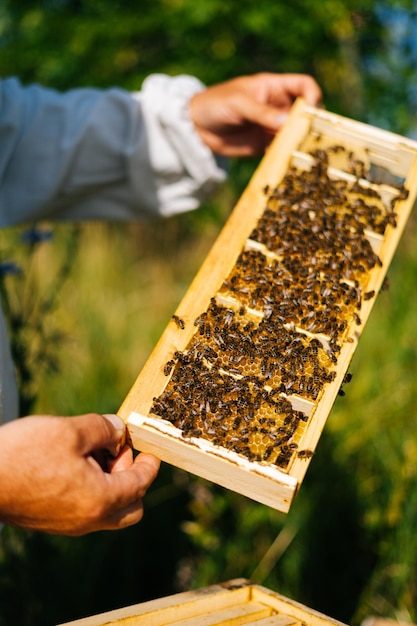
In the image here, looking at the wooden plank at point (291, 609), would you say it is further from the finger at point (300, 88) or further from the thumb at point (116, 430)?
the finger at point (300, 88)

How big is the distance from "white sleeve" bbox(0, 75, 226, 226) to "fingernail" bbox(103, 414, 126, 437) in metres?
2.15

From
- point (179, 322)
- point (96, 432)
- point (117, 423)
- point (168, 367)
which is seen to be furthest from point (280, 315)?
point (96, 432)

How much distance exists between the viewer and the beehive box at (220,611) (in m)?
2.12

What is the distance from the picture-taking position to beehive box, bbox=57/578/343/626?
2.12m

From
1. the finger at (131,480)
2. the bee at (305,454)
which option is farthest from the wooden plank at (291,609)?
the finger at (131,480)

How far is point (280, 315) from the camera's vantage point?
2686 mm

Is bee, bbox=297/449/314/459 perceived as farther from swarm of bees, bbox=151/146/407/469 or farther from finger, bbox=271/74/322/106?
finger, bbox=271/74/322/106

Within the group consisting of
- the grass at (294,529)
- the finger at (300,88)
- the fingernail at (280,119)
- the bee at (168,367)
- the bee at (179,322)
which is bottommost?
the grass at (294,529)

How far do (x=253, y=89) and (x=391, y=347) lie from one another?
2790 mm

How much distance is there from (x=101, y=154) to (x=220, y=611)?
9.49ft

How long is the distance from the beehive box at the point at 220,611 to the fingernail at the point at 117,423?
607mm

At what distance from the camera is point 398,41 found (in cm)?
711

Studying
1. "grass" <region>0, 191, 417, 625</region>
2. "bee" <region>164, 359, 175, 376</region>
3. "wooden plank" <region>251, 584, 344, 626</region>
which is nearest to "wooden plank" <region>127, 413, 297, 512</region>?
"bee" <region>164, 359, 175, 376</region>

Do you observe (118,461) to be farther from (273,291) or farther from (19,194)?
(19,194)
